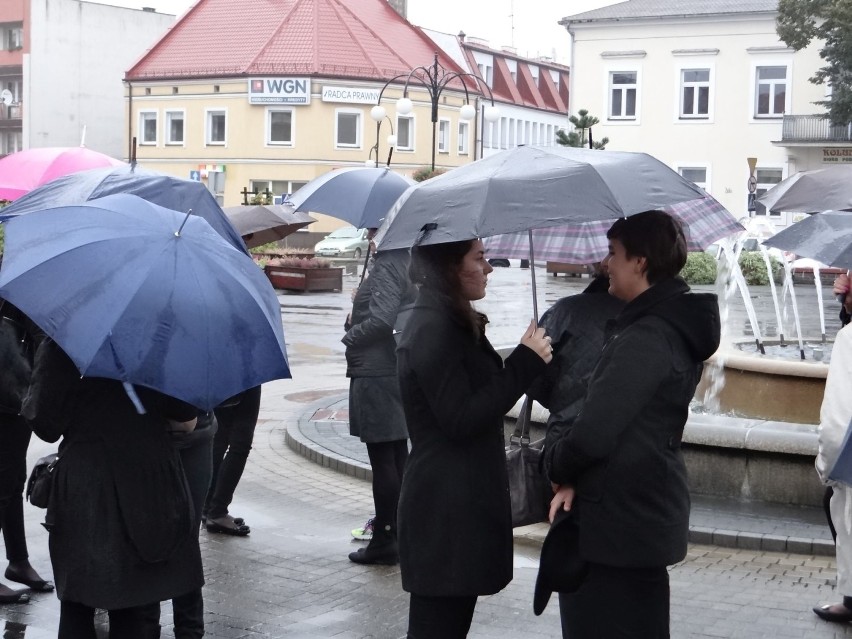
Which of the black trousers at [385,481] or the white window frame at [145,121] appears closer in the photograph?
the black trousers at [385,481]

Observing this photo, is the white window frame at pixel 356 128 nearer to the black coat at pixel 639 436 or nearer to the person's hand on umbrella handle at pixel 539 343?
the person's hand on umbrella handle at pixel 539 343

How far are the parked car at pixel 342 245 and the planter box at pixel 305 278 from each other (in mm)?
12620

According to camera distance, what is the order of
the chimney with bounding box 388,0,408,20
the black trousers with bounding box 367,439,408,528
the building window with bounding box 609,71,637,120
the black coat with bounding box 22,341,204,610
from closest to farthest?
the black coat with bounding box 22,341,204,610, the black trousers with bounding box 367,439,408,528, the building window with bounding box 609,71,637,120, the chimney with bounding box 388,0,408,20

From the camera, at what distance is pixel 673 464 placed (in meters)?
3.85

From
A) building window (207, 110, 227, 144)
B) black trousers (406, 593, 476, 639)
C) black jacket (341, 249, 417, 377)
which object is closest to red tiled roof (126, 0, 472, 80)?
building window (207, 110, 227, 144)

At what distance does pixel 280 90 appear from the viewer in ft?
183

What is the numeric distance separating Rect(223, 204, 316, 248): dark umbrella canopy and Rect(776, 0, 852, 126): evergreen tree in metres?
35.7

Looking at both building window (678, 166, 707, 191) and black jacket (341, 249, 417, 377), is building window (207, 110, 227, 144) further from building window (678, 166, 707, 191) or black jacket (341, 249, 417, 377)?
black jacket (341, 249, 417, 377)

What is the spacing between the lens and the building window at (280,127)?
56.0 meters

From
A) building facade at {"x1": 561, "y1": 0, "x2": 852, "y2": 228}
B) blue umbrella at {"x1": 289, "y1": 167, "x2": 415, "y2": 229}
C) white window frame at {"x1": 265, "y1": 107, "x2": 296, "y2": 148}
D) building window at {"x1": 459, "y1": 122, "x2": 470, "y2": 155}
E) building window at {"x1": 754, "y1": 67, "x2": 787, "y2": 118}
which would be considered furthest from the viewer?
building window at {"x1": 459, "y1": 122, "x2": 470, "y2": 155}

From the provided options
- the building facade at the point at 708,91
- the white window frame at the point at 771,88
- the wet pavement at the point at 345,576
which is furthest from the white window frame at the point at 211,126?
the wet pavement at the point at 345,576

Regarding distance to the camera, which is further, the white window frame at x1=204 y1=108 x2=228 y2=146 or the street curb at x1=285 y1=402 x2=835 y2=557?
the white window frame at x1=204 y1=108 x2=228 y2=146

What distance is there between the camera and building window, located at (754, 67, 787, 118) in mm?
50406

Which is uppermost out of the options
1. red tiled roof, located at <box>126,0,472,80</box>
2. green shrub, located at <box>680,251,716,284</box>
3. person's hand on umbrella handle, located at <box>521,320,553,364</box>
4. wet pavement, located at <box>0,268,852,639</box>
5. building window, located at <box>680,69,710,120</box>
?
red tiled roof, located at <box>126,0,472,80</box>
